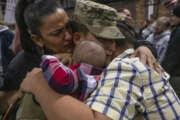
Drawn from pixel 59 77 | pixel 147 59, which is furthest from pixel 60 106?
pixel 147 59

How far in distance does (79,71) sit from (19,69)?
0.78m

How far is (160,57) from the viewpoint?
4.74 metres

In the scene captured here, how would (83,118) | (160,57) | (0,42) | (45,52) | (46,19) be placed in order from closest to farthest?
(83,118) < (46,19) < (45,52) < (0,42) < (160,57)

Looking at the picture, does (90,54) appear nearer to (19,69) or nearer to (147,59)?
(147,59)

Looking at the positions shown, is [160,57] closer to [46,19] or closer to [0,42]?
[0,42]

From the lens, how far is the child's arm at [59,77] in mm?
1055

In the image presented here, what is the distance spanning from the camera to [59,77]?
1.05 meters

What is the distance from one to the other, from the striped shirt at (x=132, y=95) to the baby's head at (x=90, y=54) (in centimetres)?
7

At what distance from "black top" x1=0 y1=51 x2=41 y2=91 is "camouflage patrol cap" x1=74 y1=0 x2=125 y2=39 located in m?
0.59

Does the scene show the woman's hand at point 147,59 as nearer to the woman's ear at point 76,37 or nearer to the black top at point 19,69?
the woman's ear at point 76,37

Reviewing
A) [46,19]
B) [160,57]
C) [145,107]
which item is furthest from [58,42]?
[160,57]

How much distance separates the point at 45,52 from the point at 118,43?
0.59m

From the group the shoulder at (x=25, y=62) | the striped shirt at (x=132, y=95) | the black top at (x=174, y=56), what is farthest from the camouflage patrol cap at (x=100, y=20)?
the black top at (x=174, y=56)

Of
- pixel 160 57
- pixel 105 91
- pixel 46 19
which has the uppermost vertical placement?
pixel 46 19
